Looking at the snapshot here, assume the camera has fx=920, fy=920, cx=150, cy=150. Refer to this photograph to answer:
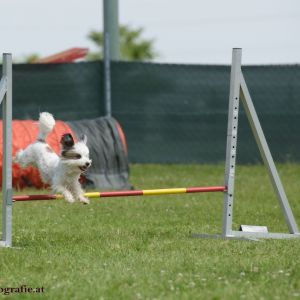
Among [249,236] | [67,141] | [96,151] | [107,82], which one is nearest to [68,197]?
[67,141]

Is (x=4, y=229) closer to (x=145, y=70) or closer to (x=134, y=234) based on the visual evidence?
(x=134, y=234)

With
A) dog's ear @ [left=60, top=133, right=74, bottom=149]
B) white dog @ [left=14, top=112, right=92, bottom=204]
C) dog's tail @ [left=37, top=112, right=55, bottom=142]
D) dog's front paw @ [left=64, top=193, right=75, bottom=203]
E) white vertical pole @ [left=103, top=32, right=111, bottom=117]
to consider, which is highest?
white vertical pole @ [left=103, top=32, right=111, bottom=117]

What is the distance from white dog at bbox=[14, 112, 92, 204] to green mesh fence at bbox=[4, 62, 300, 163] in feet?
26.7

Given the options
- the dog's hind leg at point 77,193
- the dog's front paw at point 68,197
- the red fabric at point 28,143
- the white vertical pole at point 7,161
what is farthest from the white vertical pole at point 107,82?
the white vertical pole at point 7,161

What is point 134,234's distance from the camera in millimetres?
8391

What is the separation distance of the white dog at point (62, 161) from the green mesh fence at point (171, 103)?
26.7 feet

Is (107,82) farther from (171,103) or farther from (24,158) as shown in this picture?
(24,158)

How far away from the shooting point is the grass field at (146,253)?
225 inches

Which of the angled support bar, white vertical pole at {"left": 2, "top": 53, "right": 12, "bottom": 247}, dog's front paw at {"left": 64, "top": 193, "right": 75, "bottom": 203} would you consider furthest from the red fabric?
white vertical pole at {"left": 2, "top": 53, "right": 12, "bottom": 247}

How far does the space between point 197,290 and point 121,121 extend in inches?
426

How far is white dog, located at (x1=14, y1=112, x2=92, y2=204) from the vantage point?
7.46 meters

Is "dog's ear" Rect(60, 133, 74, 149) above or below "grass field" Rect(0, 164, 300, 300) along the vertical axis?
above

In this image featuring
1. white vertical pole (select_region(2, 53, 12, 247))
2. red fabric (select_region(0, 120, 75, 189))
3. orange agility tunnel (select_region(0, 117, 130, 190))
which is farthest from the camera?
orange agility tunnel (select_region(0, 117, 130, 190))

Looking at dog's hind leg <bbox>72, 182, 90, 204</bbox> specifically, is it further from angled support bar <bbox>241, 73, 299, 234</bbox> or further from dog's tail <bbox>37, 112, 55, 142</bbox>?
angled support bar <bbox>241, 73, 299, 234</bbox>
